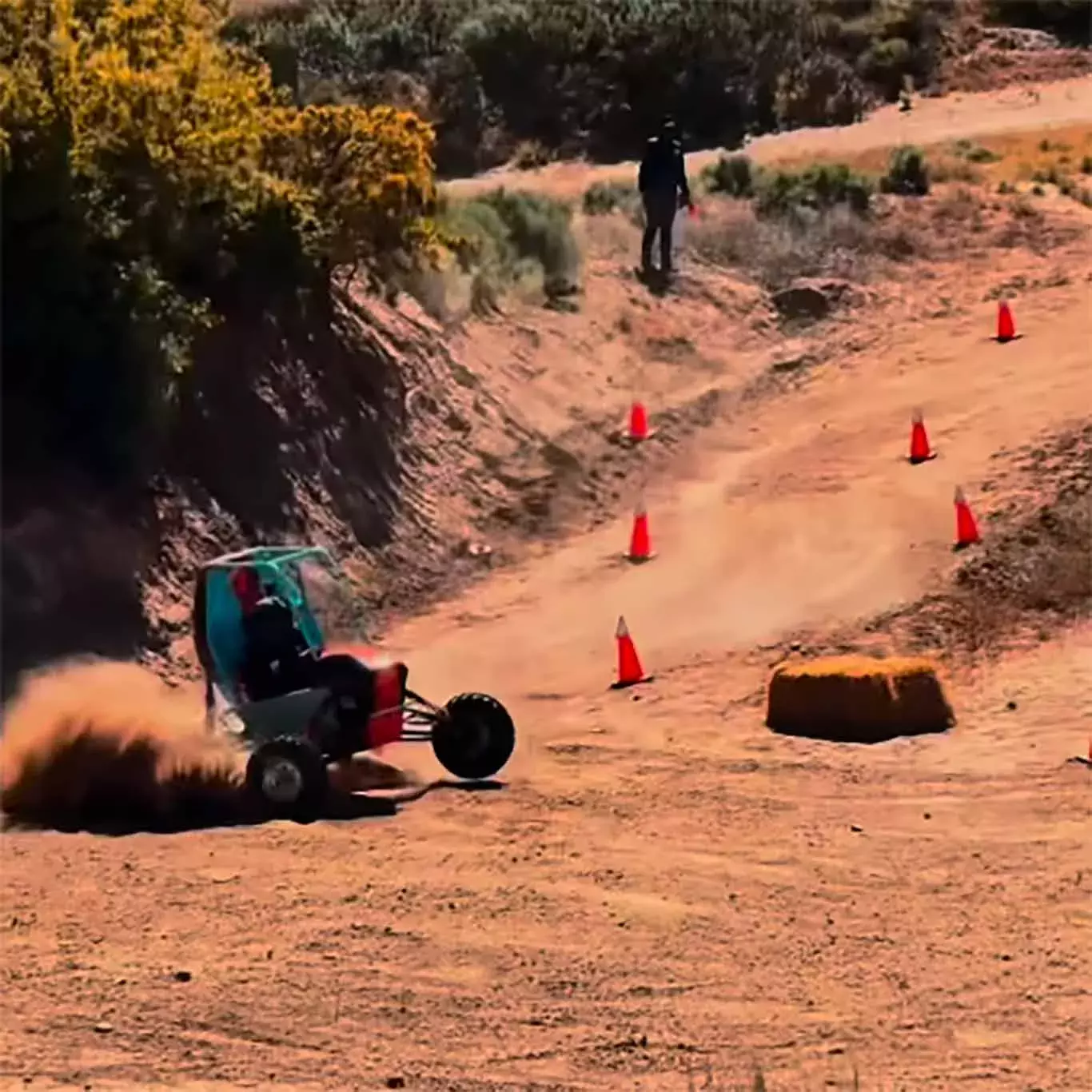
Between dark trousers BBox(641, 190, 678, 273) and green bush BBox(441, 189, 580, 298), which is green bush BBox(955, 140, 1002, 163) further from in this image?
green bush BBox(441, 189, 580, 298)

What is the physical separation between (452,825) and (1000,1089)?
5099 millimetres

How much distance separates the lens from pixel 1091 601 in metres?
20.9

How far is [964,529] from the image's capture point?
72.4ft

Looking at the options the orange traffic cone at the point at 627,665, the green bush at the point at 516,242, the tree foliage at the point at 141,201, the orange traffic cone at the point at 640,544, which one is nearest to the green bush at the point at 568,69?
the green bush at the point at 516,242

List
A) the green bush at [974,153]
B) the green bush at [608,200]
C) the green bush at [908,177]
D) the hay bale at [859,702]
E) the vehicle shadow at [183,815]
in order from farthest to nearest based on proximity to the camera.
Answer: the green bush at [974,153] → the green bush at [908,177] → the green bush at [608,200] → the hay bale at [859,702] → the vehicle shadow at [183,815]

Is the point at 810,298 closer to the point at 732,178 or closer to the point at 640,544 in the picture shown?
the point at 732,178

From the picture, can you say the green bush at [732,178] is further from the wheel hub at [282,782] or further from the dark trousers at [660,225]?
the wheel hub at [282,782]

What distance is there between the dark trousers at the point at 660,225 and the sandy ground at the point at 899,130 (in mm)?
3508

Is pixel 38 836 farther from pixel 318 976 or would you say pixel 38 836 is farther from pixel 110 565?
pixel 110 565

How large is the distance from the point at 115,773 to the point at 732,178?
69.0 feet

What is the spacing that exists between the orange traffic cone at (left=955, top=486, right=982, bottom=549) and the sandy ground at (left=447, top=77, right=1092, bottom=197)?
12711mm

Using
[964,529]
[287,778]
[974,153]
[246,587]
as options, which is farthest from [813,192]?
[287,778]

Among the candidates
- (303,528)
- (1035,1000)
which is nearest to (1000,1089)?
(1035,1000)

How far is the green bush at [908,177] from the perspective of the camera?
34037 mm
